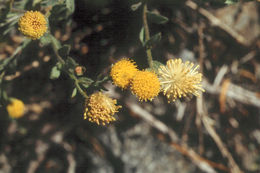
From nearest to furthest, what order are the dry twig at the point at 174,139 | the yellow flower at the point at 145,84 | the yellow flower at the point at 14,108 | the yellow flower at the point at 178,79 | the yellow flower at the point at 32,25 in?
the yellow flower at the point at 32,25
the yellow flower at the point at 145,84
the yellow flower at the point at 178,79
the yellow flower at the point at 14,108
the dry twig at the point at 174,139

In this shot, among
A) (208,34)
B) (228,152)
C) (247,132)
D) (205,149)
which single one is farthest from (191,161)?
(208,34)

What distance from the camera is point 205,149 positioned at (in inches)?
120

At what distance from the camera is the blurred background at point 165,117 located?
2.68 metres

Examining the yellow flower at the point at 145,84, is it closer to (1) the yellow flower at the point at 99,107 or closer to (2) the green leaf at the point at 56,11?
(1) the yellow flower at the point at 99,107

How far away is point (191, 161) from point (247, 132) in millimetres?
751

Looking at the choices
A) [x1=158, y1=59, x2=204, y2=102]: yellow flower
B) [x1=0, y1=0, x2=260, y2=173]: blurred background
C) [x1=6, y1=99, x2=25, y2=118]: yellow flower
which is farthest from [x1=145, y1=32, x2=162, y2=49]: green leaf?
[x1=6, y1=99, x2=25, y2=118]: yellow flower

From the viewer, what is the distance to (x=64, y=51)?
178 cm

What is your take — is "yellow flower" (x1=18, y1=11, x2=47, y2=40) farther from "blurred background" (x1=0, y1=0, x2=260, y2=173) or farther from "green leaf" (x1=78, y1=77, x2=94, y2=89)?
"blurred background" (x1=0, y1=0, x2=260, y2=173)

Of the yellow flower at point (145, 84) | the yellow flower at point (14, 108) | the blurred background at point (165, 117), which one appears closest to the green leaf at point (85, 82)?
the yellow flower at point (145, 84)

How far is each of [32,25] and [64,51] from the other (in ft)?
0.88

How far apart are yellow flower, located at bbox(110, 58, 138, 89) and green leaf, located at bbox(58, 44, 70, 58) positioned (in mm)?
310

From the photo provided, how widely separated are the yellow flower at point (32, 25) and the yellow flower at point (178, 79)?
791mm

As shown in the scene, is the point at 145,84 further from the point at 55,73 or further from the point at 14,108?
the point at 14,108

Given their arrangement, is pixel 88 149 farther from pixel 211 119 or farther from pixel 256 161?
pixel 256 161
